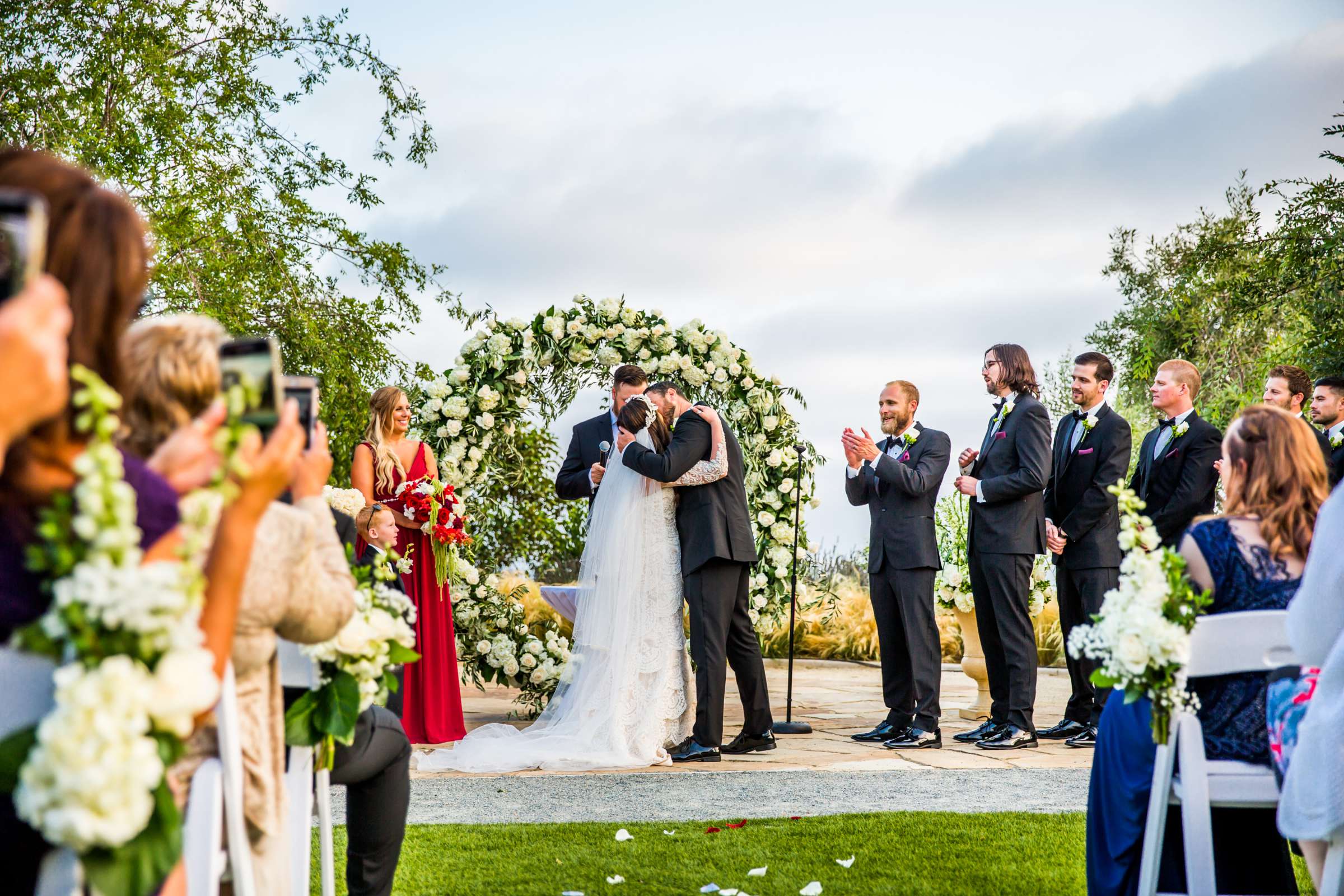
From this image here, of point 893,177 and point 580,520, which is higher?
point 893,177

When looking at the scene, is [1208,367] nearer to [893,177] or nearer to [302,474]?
[893,177]

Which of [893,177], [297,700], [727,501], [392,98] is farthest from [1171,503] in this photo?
[893,177]

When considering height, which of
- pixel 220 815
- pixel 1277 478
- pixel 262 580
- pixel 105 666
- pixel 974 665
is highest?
pixel 1277 478

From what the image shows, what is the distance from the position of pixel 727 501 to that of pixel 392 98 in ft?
24.6

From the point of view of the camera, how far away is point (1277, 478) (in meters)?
3.34

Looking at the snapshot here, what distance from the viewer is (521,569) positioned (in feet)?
41.1

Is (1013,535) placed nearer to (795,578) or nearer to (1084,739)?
(1084,739)

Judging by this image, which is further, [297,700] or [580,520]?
[580,520]

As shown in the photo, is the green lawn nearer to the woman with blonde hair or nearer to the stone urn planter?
the woman with blonde hair

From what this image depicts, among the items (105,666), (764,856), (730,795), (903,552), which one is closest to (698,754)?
(730,795)

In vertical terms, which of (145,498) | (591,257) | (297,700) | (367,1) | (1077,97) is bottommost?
(297,700)

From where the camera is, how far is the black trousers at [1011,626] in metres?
7.06

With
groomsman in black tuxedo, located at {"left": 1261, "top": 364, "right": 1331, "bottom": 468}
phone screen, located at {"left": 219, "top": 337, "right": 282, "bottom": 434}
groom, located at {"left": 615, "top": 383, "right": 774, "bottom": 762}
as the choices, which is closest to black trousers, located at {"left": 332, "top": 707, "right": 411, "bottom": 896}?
phone screen, located at {"left": 219, "top": 337, "right": 282, "bottom": 434}

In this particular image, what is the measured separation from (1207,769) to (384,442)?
16.7 feet
